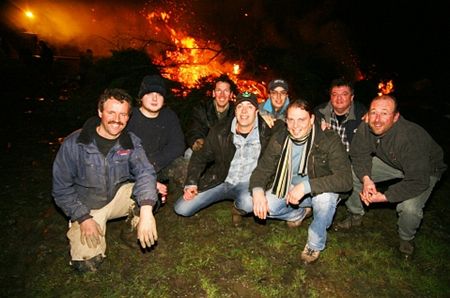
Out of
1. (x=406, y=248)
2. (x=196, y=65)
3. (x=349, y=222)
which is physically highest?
(x=196, y=65)

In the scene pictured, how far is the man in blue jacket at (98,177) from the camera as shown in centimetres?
346

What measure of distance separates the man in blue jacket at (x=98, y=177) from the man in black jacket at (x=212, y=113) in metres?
1.53

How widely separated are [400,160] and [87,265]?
4386 millimetres

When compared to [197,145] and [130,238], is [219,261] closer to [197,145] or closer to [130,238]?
[130,238]

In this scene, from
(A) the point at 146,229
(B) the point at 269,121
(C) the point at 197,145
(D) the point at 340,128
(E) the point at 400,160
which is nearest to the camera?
(A) the point at 146,229

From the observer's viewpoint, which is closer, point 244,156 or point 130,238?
point 130,238

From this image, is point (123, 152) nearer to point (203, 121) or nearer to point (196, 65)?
point (203, 121)

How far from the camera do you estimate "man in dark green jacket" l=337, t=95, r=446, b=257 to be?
12.5 ft

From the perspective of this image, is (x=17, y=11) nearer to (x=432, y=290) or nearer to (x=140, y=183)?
(x=140, y=183)

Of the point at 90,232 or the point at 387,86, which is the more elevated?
the point at 387,86

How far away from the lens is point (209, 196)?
4629 millimetres

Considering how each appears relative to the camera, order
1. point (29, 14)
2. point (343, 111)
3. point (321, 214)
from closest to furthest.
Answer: point (321, 214), point (343, 111), point (29, 14)

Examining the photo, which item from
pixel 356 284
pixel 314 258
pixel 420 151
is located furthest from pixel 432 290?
pixel 420 151

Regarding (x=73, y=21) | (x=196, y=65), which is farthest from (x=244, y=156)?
(x=73, y=21)
